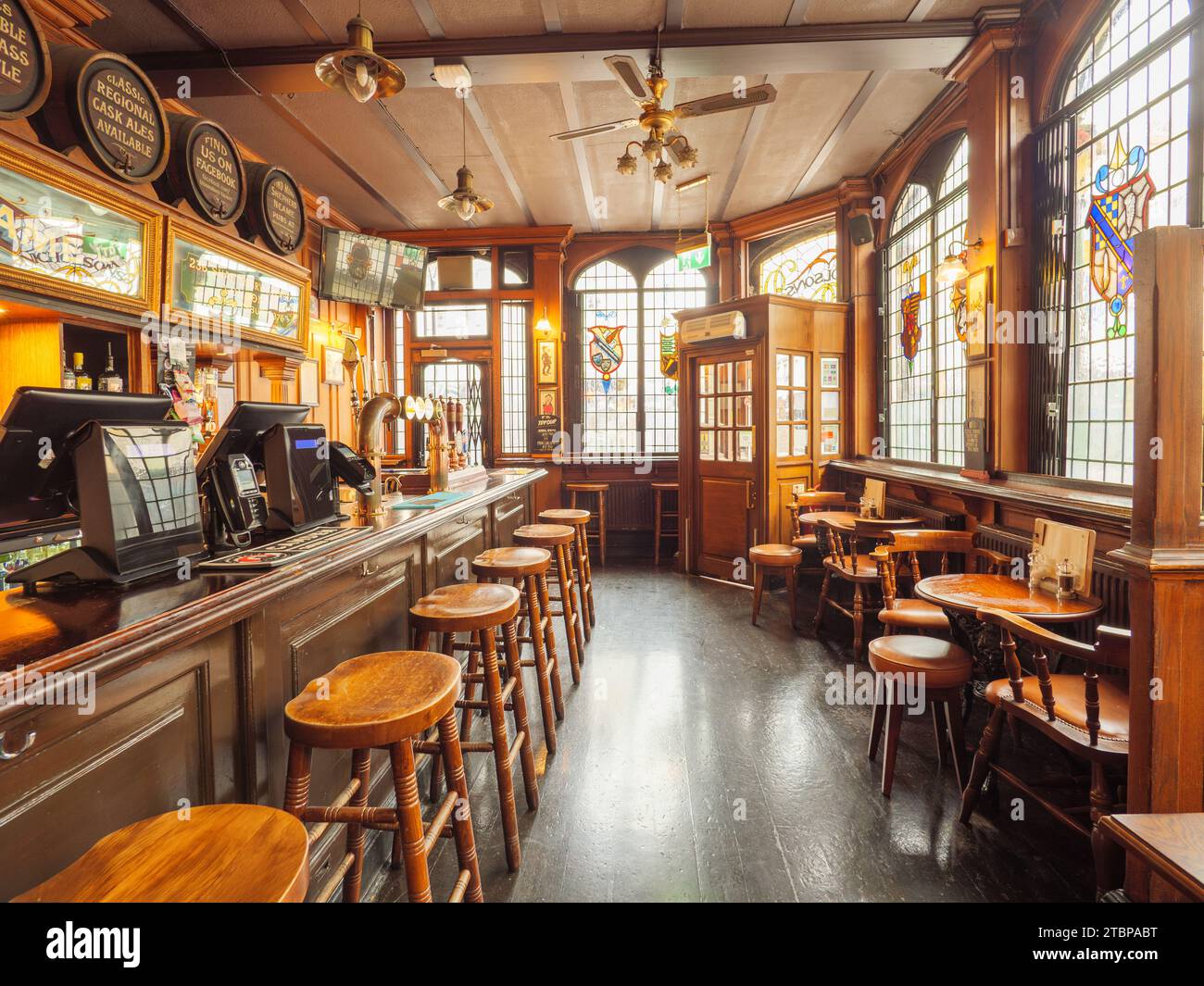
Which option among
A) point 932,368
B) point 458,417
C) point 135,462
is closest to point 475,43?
point 458,417

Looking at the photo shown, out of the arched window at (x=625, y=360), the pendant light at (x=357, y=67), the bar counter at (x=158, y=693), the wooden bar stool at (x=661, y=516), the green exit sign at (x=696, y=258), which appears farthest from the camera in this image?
the arched window at (x=625, y=360)

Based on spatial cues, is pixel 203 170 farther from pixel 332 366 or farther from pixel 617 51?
pixel 332 366

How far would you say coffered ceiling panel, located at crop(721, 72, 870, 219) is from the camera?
4699mm

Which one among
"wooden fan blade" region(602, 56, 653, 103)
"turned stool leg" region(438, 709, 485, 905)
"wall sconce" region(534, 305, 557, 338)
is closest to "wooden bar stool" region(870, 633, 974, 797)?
"turned stool leg" region(438, 709, 485, 905)

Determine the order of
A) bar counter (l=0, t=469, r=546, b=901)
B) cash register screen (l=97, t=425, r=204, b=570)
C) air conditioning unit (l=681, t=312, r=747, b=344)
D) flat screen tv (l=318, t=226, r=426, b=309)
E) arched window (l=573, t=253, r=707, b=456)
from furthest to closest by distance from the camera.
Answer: arched window (l=573, t=253, r=707, b=456) → flat screen tv (l=318, t=226, r=426, b=309) → air conditioning unit (l=681, t=312, r=747, b=344) → cash register screen (l=97, t=425, r=204, b=570) → bar counter (l=0, t=469, r=546, b=901)

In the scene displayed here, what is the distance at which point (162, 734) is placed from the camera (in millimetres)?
1313

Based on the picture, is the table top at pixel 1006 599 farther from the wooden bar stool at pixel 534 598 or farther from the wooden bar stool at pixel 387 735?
the wooden bar stool at pixel 387 735

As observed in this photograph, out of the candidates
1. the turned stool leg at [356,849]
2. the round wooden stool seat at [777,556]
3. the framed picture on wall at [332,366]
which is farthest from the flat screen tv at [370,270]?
the turned stool leg at [356,849]

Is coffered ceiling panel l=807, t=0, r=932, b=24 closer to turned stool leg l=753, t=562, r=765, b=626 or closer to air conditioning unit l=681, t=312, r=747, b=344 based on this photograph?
air conditioning unit l=681, t=312, r=747, b=344

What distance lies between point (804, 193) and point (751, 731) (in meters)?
5.70

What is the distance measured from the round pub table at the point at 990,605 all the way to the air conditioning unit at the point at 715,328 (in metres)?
3.51

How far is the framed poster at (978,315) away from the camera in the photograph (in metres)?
4.04

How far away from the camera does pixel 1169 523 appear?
61.6 inches
